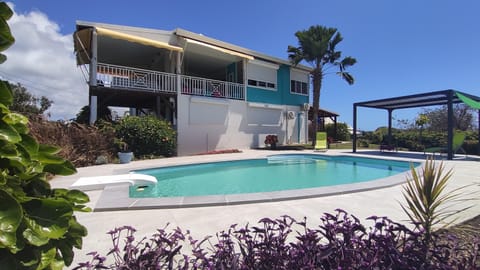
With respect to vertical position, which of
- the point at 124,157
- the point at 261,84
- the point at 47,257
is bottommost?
the point at 124,157

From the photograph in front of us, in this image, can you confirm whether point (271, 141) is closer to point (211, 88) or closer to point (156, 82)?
point (211, 88)

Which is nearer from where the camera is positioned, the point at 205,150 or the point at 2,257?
the point at 2,257

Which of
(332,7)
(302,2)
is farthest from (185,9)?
(332,7)

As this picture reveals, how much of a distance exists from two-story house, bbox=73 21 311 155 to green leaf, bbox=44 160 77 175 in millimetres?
13581

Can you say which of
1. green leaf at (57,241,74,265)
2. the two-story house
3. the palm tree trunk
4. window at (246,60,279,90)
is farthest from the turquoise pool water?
window at (246,60,279,90)

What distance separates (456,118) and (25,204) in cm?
3989

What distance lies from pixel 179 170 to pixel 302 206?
7440 millimetres

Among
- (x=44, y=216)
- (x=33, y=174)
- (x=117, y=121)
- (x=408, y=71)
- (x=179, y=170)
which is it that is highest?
(x=408, y=71)

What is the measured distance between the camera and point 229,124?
1861 centimetres

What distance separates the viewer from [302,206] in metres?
5.00

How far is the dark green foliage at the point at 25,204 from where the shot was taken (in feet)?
3.43

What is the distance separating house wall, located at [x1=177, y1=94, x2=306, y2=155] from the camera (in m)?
16.3

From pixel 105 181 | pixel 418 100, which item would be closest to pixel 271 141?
pixel 418 100

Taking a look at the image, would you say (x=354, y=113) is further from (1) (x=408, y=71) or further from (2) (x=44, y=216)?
(2) (x=44, y=216)
